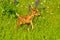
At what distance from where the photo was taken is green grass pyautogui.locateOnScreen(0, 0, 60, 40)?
7508 millimetres

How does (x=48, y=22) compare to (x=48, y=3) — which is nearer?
(x=48, y=22)

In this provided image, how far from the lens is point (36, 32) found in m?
7.66

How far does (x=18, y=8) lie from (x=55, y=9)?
167 cm

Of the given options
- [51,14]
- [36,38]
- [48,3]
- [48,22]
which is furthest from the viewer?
[48,3]

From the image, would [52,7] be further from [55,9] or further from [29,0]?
[29,0]

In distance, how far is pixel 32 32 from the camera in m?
7.66

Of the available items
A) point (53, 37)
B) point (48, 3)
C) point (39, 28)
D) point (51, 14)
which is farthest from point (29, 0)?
point (53, 37)

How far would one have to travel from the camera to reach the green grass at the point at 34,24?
7.51 meters

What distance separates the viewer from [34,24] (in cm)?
815

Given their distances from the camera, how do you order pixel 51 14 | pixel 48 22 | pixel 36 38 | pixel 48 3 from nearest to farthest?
pixel 36 38
pixel 48 22
pixel 51 14
pixel 48 3

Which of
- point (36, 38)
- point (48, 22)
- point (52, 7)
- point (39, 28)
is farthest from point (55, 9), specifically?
point (36, 38)

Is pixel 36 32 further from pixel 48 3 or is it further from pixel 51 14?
pixel 48 3

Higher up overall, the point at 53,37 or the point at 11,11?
the point at 11,11

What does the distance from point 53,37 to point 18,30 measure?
1359mm
